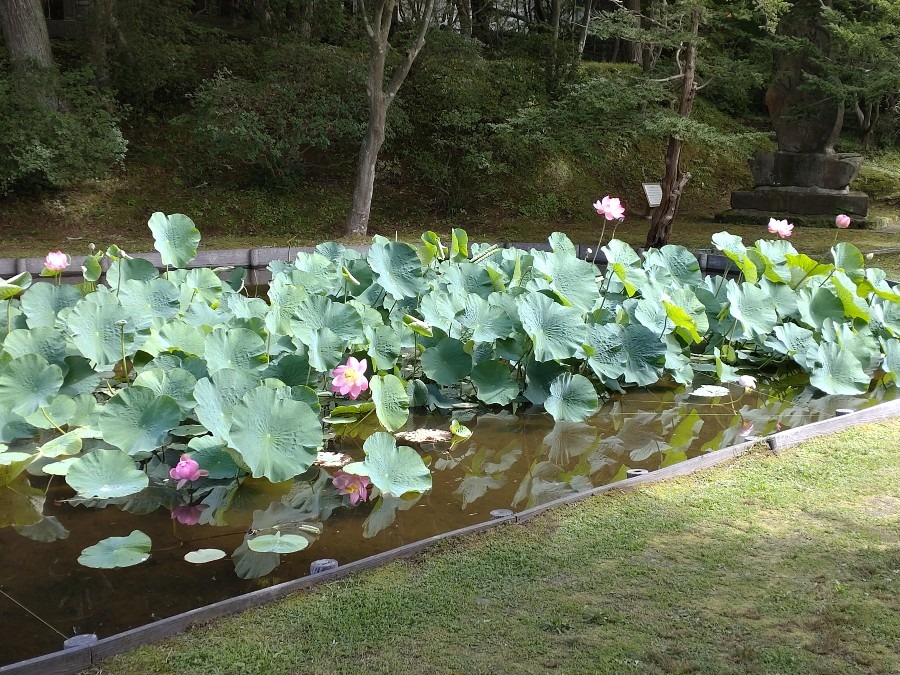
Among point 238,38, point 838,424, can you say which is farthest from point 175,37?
point 838,424

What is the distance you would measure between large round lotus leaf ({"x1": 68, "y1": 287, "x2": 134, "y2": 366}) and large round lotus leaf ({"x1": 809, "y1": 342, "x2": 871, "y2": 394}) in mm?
3733

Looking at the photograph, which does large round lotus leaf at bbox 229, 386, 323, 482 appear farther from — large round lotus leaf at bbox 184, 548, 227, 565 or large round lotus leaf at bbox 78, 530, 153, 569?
large round lotus leaf at bbox 78, 530, 153, 569

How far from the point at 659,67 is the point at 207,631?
890 centimetres

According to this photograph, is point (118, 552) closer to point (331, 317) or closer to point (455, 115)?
point (331, 317)

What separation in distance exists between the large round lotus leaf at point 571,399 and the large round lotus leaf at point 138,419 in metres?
1.82

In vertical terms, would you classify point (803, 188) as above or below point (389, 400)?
below

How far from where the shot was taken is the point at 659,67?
9.72 meters

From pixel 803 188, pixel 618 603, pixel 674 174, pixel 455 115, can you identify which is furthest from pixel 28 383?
pixel 803 188

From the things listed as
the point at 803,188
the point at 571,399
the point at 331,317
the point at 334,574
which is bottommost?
the point at 803,188

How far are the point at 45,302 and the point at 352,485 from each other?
203 cm

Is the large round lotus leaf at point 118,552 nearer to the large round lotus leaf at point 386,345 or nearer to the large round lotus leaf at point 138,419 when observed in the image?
the large round lotus leaf at point 138,419

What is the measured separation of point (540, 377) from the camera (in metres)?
4.48

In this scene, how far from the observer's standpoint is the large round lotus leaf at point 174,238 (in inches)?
186

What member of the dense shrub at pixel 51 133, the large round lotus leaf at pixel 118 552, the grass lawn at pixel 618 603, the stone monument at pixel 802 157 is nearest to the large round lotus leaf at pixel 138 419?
the large round lotus leaf at pixel 118 552
